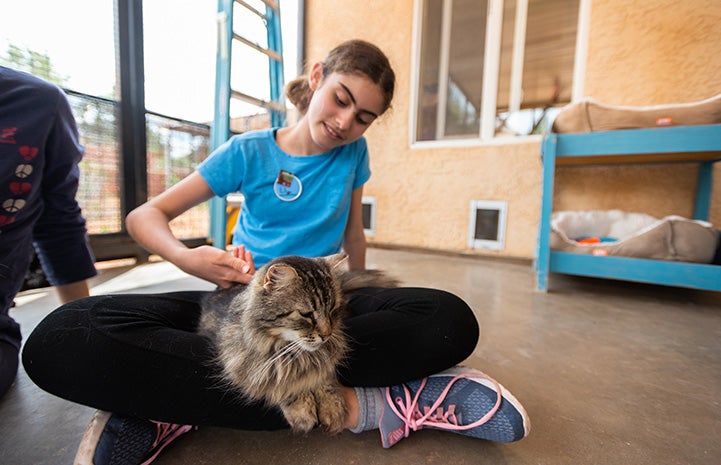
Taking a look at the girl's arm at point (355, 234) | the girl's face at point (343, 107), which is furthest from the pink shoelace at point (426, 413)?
the girl's face at point (343, 107)

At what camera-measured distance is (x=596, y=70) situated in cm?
227

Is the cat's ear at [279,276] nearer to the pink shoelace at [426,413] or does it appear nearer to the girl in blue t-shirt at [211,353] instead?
the girl in blue t-shirt at [211,353]

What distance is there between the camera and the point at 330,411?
645 millimetres

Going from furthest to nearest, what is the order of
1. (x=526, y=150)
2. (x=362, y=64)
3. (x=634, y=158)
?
(x=526, y=150), (x=634, y=158), (x=362, y=64)

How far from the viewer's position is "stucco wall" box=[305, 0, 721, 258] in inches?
80.7

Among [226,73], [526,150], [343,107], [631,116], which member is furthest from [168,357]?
[526,150]

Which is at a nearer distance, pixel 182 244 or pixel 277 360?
pixel 277 360

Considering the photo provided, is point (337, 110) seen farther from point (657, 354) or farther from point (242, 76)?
point (242, 76)

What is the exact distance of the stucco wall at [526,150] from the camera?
2.05 meters

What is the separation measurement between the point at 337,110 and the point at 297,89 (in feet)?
1.07

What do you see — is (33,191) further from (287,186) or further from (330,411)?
(330,411)

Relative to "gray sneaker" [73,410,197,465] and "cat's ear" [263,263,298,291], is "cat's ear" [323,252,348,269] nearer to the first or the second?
"cat's ear" [263,263,298,291]

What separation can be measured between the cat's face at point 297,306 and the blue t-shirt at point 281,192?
16.4 inches

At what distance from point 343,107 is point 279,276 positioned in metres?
0.60
